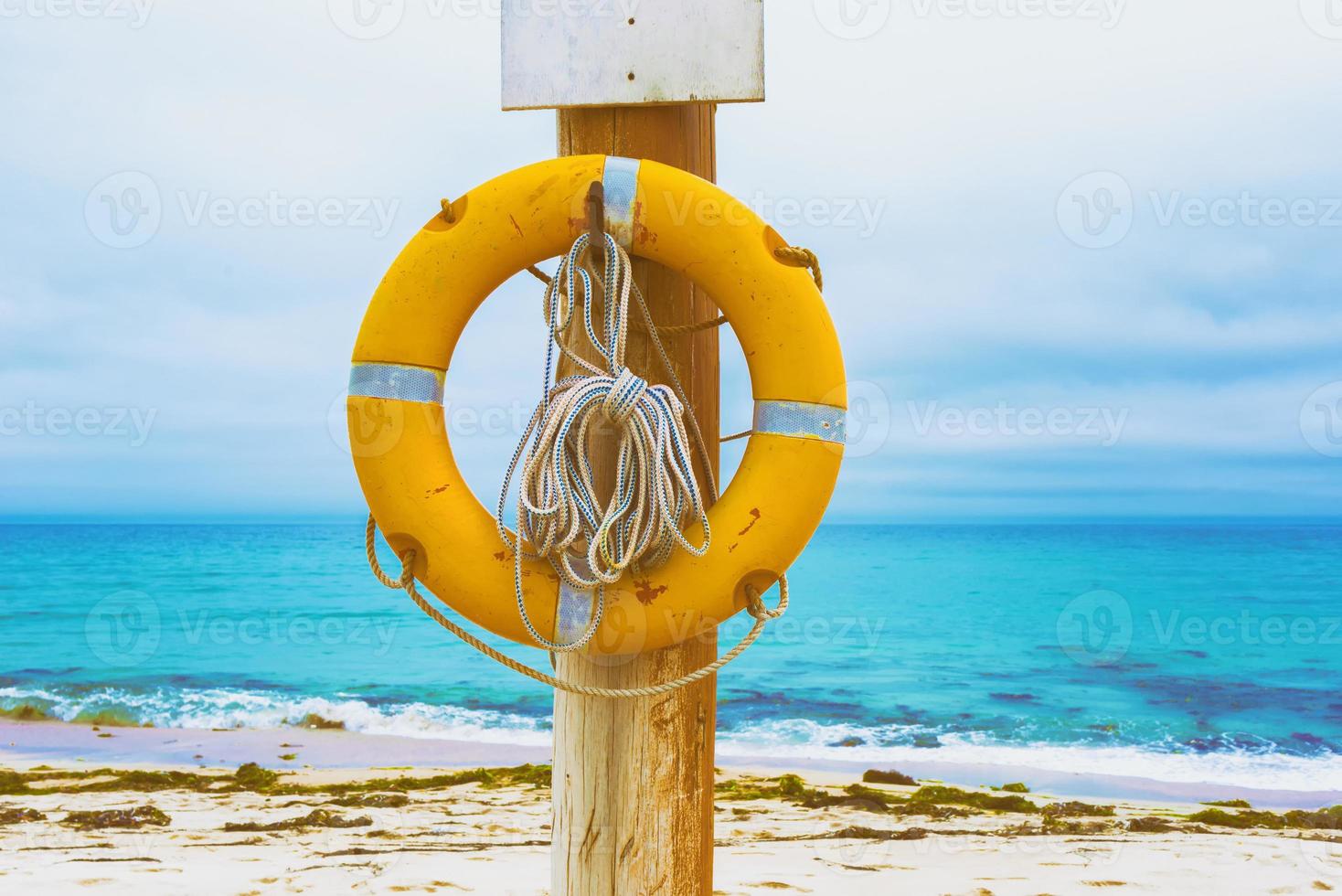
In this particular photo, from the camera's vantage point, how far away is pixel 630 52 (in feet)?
5.78

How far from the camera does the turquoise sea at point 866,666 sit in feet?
25.1

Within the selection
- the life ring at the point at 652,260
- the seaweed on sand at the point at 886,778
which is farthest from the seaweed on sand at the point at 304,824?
→ the life ring at the point at 652,260

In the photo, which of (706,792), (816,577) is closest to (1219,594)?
(816,577)

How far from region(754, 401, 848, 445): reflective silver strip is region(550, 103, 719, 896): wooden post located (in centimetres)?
17

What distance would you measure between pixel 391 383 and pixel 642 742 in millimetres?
759

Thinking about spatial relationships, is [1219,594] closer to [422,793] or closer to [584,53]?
[422,793]

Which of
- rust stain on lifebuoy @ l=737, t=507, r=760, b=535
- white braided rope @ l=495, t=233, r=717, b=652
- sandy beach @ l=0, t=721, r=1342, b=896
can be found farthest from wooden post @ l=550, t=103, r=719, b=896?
sandy beach @ l=0, t=721, r=1342, b=896

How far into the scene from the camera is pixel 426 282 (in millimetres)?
1776

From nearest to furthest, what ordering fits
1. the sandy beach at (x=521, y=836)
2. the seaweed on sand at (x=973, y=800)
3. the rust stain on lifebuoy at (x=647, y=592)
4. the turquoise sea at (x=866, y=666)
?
the rust stain on lifebuoy at (x=647, y=592) → the sandy beach at (x=521, y=836) → the seaweed on sand at (x=973, y=800) → the turquoise sea at (x=866, y=666)

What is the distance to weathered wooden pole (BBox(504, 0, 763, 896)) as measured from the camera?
1.75 meters

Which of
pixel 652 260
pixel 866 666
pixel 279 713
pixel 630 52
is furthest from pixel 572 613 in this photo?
pixel 866 666

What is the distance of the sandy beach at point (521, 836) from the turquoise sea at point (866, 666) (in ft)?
6.47

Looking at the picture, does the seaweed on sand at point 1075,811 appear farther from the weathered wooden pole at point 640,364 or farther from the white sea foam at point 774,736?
the weathered wooden pole at point 640,364

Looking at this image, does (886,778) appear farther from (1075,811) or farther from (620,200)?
(620,200)
